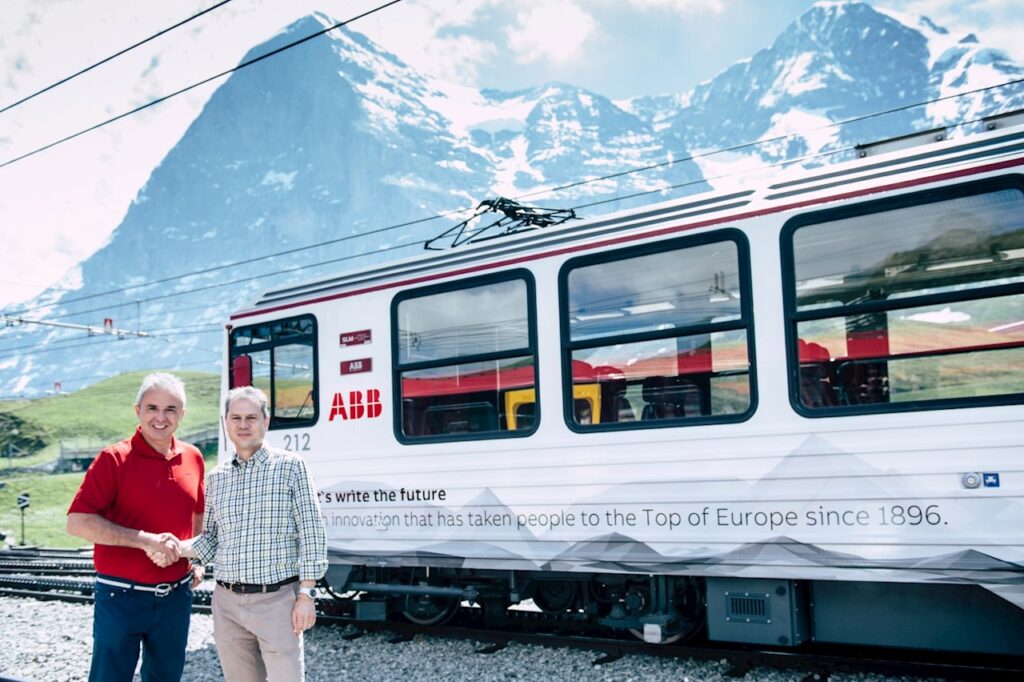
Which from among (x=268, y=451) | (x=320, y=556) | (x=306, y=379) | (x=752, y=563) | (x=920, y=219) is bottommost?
(x=752, y=563)

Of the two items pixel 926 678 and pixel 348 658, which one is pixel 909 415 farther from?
pixel 348 658

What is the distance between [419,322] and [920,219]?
3.80 meters

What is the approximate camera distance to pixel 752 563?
225 inches

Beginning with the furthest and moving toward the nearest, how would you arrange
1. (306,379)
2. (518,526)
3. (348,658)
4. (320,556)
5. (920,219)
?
(306,379), (348,658), (518,526), (920,219), (320,556)

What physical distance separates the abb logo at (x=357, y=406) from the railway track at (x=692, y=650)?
185 cm

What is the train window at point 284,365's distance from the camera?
8.08 metres

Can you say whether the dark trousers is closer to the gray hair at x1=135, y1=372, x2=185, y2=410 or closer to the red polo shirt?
the red polo shirt

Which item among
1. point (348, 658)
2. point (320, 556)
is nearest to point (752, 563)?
point (320, 556)

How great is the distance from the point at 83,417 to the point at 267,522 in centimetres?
6429

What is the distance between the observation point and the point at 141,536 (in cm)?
407

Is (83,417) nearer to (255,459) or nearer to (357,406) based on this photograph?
(357,406)

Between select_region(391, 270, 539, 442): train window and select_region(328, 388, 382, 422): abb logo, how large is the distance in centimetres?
23

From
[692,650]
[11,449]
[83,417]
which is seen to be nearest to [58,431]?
[83,417]

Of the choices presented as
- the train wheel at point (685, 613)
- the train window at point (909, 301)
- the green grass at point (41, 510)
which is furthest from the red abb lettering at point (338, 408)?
the green grass at point (41, 510)
